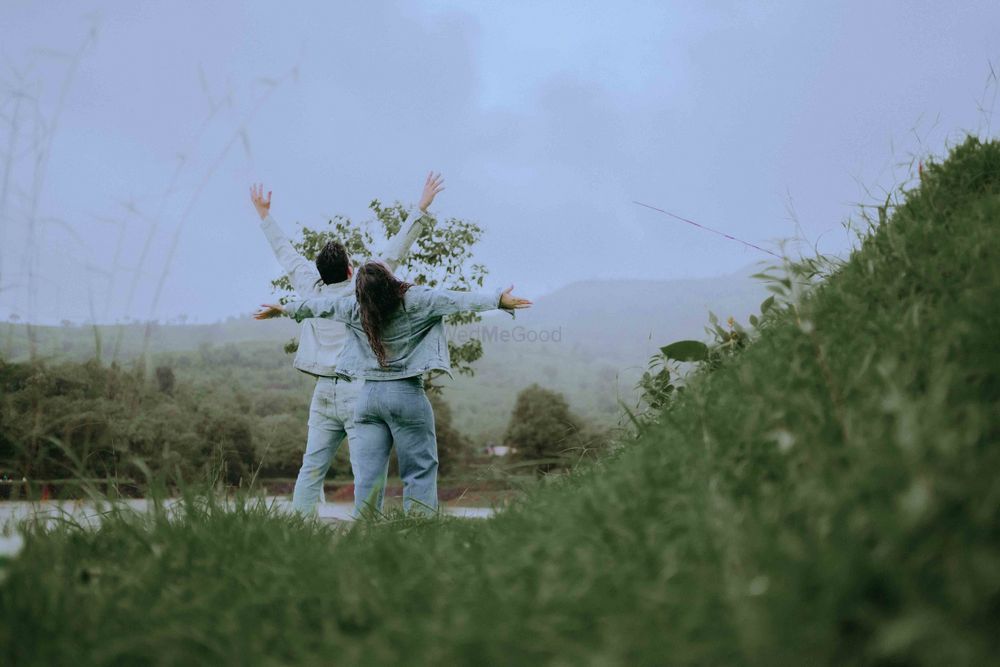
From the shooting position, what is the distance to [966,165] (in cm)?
293

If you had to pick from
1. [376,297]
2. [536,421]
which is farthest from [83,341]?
[536,421]

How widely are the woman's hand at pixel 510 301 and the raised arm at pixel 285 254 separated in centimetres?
202

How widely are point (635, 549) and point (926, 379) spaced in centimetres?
75

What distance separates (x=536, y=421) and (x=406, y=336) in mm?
9897

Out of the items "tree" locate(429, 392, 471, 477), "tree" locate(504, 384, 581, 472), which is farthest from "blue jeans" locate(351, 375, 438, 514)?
"tree" locate(429, 392, 471, 477)

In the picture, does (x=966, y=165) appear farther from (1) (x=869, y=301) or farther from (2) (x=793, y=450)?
(2) (x=793, y=450)

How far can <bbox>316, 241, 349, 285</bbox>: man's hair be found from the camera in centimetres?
551

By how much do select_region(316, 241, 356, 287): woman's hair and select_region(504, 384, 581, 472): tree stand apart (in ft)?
29.0

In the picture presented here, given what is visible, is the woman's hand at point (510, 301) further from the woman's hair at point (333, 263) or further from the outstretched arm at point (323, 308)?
the woman's hair at point (333, 263)

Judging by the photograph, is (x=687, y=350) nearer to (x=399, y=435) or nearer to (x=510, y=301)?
(x=510, y=301)

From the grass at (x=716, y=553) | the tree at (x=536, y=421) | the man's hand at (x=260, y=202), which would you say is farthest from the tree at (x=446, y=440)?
the grass at (x=716, y=553)

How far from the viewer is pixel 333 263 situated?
217 inches

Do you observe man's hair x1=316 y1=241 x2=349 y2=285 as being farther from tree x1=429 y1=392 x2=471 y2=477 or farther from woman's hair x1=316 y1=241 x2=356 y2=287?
tree x1=429 y1=392 x2=471 y2=477

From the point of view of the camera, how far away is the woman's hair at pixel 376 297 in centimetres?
459
